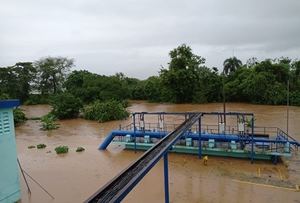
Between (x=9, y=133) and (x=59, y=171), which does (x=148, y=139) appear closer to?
(x=59, y=171)

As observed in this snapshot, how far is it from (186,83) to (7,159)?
104ft

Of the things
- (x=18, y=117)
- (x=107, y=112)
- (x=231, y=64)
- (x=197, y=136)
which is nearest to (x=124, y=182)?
(x=197, y=136)

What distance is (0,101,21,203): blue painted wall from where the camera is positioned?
8852mm

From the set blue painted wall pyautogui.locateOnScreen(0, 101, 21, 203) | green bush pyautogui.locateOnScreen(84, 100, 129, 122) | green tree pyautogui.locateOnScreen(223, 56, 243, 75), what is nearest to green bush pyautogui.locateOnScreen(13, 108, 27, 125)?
green bush pyautogui.locateOnScreen(84, 100, 129, 122)

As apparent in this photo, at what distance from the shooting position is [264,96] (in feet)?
120

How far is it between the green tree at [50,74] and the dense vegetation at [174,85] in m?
0.17

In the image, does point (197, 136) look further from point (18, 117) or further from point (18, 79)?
point (18, 79)

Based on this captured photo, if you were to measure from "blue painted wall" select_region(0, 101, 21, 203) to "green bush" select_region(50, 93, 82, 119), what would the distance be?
21916mm

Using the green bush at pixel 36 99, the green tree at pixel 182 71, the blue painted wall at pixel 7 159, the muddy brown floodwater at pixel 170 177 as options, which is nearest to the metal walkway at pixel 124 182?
the muddy brown floodwater at pixel 170 177

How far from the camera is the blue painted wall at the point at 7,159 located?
8.85 m

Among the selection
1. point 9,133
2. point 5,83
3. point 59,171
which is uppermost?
point 5,83

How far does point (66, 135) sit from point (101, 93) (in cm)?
1354

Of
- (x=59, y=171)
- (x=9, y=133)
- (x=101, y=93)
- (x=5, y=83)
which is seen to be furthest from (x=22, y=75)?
(x=9, y=133)

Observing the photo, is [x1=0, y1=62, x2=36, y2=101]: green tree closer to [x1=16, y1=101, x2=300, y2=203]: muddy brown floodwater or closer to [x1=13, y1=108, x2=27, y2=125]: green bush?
[x1=13, y1=108, x2=27, y2=125]: green bush
